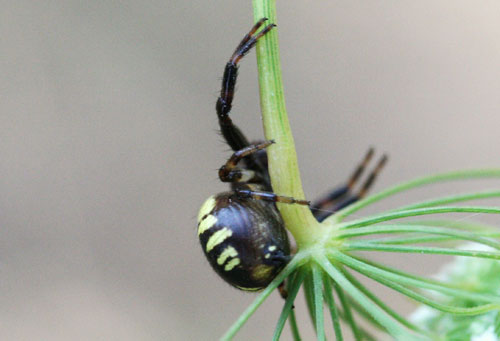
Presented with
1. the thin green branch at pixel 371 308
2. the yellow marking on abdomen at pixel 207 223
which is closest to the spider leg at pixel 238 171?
the yellow marking on abdomen at pixel 207 223

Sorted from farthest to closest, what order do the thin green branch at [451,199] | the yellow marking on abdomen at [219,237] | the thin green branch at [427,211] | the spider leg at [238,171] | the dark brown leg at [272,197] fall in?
the spider leg at [238,171] → the yellow marking on abdomen at [219,237] → the dark brown leg at [272,197] → the thin green branch at [451,199] → the thin green branch at [427,211]

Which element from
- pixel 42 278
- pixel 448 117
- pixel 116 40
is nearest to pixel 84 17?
pixel 116 40

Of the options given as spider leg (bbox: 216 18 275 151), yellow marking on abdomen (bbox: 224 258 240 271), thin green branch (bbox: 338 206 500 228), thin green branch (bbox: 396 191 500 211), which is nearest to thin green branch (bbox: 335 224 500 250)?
thin green branch (bbox: 338 206 500 228)

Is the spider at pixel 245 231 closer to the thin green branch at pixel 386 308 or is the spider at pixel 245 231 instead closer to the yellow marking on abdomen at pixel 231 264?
the yellow marking on abdomen at pixel 231 264

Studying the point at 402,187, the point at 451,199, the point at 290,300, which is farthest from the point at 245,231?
the point at 451,199

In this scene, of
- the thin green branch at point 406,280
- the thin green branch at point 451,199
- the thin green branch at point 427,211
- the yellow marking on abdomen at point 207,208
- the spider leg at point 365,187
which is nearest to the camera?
the thin green branch at point 406,280
